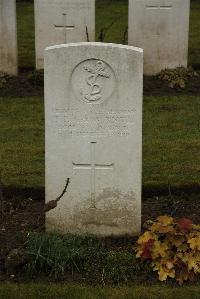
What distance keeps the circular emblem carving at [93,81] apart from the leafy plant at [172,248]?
41.8 inches

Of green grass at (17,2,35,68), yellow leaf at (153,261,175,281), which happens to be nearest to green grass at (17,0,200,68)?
green grass at (17,2,35,68)

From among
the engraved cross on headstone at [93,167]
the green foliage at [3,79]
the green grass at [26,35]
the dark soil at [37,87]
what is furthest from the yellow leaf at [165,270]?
the green grass at [26,35]

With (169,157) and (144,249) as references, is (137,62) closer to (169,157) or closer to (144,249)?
(144,249)

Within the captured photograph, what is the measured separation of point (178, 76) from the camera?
11469mm

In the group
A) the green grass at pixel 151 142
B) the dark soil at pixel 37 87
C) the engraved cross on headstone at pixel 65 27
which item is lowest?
the green grass at pixel 151 142

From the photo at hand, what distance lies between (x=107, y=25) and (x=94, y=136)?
36.3 ft

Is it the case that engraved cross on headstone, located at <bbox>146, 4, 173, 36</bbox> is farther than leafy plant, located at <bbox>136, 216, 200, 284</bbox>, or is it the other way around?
engraved cross on headstone, located at <bbox>146, 4, 173, 36</bbox>

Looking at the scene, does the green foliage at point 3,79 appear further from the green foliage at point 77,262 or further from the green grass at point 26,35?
the green foliage at point 77,262

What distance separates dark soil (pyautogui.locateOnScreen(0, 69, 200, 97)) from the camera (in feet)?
35.9

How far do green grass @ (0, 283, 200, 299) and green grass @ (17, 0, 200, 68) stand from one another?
718 centimetres

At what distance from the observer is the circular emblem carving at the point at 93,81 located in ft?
18.7

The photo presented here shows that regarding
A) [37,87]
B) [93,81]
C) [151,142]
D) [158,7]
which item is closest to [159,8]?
[158,7]

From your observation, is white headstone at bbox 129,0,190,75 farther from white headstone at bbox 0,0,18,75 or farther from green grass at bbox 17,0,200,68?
white headstone at bbox 0,0,18,75

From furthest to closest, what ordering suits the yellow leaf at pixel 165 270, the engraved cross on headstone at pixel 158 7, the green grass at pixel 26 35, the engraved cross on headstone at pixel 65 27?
the green grass at pixel 26 35, the engraved cross on headstone at pixel 158 7, the engraved cross on headstone at pixel 65 27, the yellow leaf at pixel 165 270
